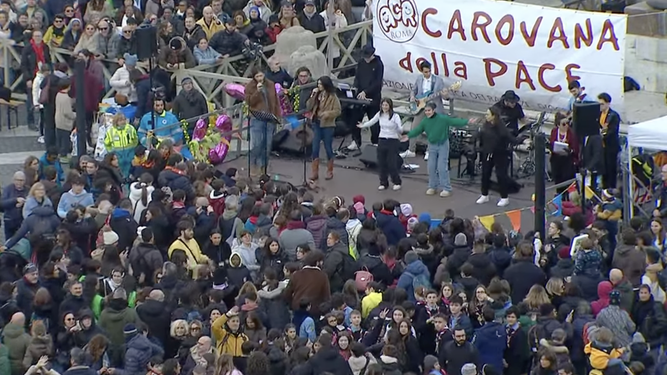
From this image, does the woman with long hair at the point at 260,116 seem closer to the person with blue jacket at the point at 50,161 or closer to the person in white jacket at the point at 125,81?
the person in white jacket at the point at 125,81

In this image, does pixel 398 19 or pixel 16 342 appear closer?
pixel 16 342

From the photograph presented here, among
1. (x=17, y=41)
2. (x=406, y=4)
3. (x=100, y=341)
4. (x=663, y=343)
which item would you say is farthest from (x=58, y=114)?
(x=663, y=343)

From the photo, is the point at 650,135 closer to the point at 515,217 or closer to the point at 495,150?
the point at 515,217

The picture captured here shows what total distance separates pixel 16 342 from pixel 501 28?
404 inches

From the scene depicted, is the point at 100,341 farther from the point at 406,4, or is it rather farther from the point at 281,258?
the point at 406,4

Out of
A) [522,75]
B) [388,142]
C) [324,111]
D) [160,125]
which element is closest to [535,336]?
[388,142]

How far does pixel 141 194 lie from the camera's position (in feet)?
73.5

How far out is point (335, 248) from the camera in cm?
2056

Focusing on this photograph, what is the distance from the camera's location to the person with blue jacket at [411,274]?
19906 mm

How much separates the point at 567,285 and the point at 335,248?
2.63 m

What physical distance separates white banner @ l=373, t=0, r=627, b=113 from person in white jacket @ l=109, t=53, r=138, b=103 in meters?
3.61

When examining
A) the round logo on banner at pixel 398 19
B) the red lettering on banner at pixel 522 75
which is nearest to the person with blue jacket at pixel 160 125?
the round logo on banner at pixel 398 19

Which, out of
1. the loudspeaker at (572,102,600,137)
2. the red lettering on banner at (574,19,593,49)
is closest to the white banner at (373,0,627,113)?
the red lettering on banner at (574,19,593,49)

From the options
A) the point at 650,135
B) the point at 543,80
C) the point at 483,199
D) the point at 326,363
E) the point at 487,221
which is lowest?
the point at 483,199
